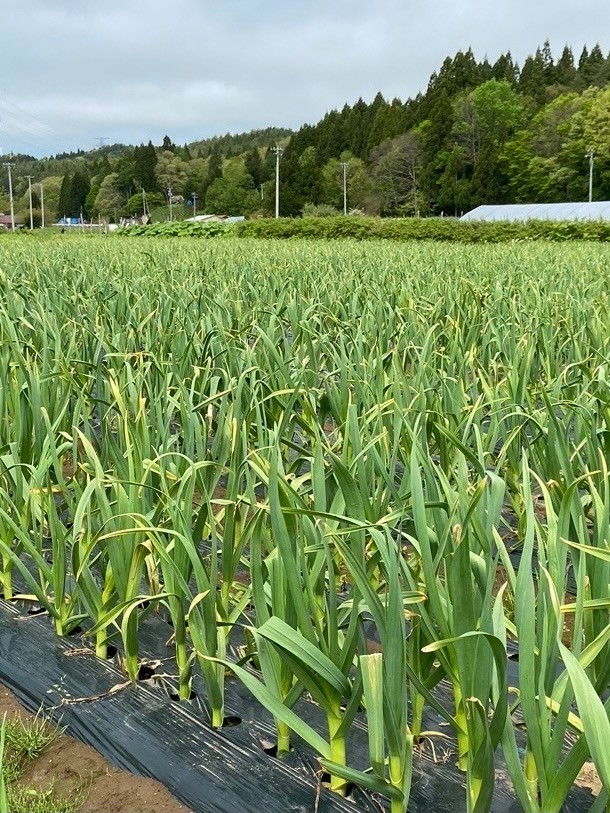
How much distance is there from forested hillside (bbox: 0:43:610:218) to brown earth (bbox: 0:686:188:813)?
48572 millimetres

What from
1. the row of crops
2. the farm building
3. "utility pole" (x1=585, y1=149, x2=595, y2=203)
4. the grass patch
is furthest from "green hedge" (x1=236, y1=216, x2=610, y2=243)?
"utility pole" (x1=585, y1=149, x2=595, y2=203)

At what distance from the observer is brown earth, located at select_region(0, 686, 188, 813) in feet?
3.91

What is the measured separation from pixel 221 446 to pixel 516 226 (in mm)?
21987

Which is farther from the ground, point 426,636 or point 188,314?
point 188,314

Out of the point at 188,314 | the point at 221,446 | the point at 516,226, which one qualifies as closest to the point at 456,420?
the point at 221,446

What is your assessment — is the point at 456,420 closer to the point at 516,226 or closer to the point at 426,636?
the point at 426,636

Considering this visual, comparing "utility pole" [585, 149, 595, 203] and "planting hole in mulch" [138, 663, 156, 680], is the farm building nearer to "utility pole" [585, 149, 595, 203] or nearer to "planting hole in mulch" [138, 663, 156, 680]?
"utility pole" [585, 149, 595, 203]

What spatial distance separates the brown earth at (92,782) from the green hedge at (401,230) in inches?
837

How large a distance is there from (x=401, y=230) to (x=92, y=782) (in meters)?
24.2

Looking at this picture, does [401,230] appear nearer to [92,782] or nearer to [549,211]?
[549,211]

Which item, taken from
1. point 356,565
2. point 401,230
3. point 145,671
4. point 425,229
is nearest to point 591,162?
point 401,230

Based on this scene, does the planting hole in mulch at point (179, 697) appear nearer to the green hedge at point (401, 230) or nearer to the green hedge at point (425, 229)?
the green hedge at point (425, 229)

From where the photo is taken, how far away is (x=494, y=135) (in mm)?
60344

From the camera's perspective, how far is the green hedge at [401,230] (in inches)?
837
